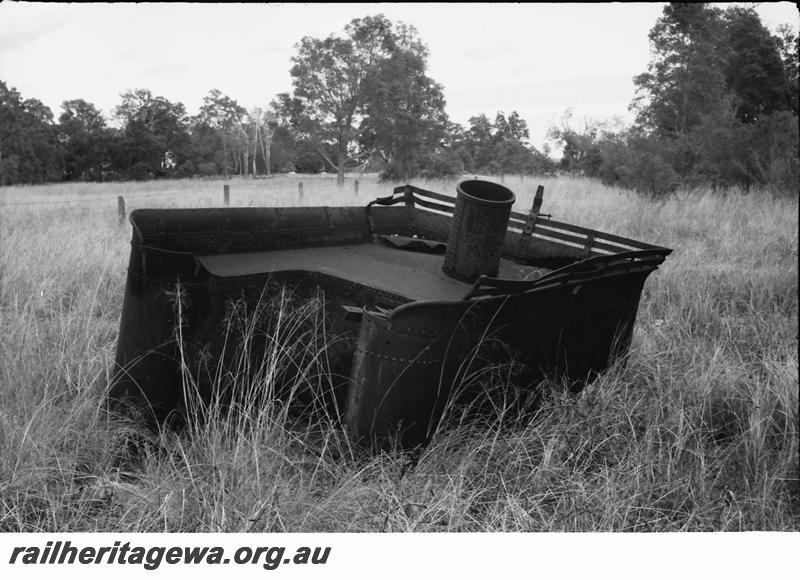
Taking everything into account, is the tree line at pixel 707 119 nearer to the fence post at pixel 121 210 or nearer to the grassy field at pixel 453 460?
the grassy field at pixel 453 460

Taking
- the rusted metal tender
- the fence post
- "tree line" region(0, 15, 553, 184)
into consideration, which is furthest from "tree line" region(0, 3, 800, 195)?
the fence post

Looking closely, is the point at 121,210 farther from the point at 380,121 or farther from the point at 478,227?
the point at 478,227

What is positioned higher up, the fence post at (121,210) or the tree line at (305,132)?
the tree line at (305,132)

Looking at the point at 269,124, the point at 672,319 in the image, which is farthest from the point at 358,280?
the point at 672,319

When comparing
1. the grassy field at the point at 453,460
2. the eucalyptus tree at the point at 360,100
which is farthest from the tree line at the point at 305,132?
the grassy field at the point at 453,460

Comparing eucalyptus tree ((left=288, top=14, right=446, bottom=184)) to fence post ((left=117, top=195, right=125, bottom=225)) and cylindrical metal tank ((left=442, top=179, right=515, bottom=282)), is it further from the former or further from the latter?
fence post ((left=117, top=195, right=125, bottom=225))

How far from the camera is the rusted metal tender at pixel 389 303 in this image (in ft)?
8.00

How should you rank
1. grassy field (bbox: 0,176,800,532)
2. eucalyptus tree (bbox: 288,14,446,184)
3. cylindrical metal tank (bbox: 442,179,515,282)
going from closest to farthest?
grassy field (bbox: 0,176,800,532), cylindrical metal tank (bbox: 442,179,515,282), eucalyptus tree (bbox: 288,14,446,184)

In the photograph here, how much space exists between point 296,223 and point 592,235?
1.71 metres

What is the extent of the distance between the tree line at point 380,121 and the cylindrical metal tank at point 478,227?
0.93m

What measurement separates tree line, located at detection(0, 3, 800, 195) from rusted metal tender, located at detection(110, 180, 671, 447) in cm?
77

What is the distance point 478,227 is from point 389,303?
56cm

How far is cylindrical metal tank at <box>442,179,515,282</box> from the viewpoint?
10.0 feet

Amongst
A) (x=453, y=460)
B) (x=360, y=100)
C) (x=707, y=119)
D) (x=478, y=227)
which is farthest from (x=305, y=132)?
(x=707, y=119)
